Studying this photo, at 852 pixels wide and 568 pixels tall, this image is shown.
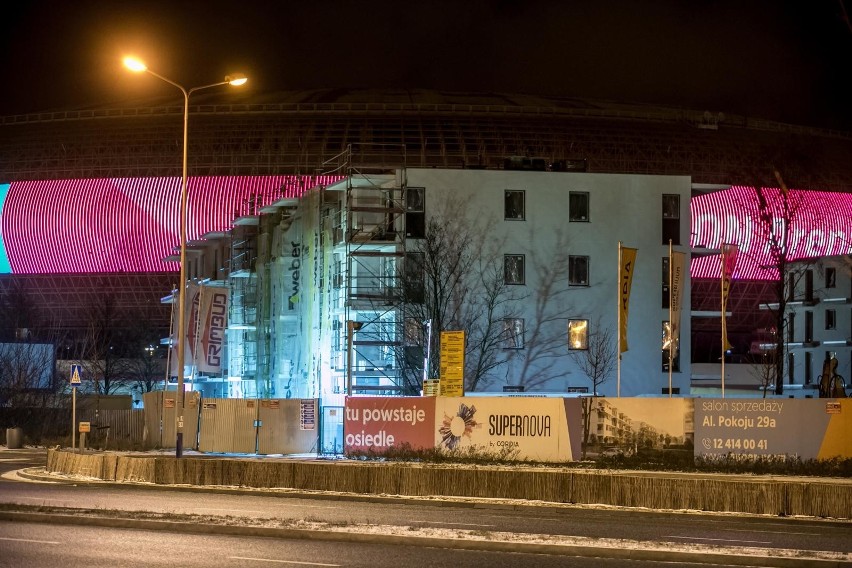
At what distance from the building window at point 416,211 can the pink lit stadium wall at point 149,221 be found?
37035mm

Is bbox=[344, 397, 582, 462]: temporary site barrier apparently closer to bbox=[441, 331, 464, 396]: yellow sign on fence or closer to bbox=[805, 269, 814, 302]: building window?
bbox=[441, 331, 464, 396]: yellow sign on fence

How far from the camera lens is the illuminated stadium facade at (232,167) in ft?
324

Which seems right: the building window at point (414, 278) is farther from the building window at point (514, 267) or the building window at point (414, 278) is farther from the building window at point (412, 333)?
the building window at point (514, 267)

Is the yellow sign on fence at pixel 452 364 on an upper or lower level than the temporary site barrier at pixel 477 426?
upper

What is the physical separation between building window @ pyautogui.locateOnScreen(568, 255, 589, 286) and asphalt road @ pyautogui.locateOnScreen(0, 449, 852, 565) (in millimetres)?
35076

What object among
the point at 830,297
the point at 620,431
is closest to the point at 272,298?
the point at 620,431

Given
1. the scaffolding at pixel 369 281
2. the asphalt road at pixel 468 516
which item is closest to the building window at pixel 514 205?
the scaffolding at pixel 369 281

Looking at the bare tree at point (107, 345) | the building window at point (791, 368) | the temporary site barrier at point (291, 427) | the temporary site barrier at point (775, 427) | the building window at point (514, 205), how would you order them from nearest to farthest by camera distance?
the temporary site barrier at point (775, 427) < the temporary site barrier at point (291, 427) < the building window at point (514, 205) < the building window at point (791, 368) < the bare tree at point (107, 345)

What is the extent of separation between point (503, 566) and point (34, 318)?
91990mm

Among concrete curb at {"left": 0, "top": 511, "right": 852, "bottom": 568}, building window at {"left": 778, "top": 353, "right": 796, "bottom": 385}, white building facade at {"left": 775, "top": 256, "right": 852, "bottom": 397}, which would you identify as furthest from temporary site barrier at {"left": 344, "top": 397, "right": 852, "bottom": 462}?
building window at {"left": 778, "top": 353, "right": 796, "bottom": 385}

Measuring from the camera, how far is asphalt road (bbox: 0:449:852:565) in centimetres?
2058

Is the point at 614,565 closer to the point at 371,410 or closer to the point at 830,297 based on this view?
the point at 371,410

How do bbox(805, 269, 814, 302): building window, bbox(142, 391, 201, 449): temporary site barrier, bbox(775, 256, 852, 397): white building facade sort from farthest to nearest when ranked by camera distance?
bbox(805, 269, 814, 302): building window, bbox(775, 256, 852, 397): white building facade, bbox(142, 391, 201, 449): temporary site barrier

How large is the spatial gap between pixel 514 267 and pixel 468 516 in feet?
126
